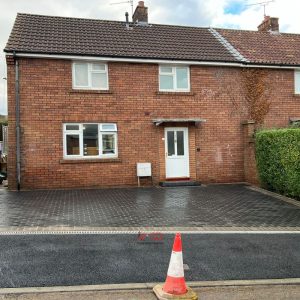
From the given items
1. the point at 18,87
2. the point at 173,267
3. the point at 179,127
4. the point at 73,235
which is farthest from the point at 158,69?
the point at 173,267

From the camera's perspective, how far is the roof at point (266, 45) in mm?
17766

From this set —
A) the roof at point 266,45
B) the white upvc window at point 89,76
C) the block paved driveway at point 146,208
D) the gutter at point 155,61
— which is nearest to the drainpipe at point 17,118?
the gutter at point 155,61

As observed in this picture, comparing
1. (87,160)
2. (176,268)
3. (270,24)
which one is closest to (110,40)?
(87,160)

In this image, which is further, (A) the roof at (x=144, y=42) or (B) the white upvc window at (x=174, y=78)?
(B) the white upvc window at (x=174, y=78)

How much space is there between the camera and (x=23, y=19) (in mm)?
17219

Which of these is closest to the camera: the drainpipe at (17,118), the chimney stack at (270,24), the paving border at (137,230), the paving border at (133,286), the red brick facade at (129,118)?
the paving border at (133,286)

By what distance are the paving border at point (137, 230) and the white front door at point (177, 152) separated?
305 inches

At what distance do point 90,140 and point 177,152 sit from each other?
344cm

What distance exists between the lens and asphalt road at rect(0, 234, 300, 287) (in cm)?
556

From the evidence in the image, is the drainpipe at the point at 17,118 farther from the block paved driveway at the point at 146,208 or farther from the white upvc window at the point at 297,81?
the white upvc window at the point at 297,81

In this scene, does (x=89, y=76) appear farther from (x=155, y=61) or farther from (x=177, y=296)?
(x=177, y=296)

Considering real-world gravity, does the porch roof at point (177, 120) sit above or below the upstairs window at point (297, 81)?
below

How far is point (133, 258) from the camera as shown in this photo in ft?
20.8

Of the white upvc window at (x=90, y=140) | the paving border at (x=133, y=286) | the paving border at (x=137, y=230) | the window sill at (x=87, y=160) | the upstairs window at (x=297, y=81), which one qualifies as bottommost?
the paving border at (x=133, y=286)
